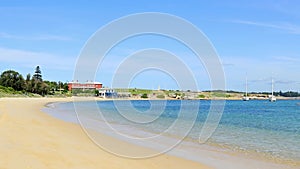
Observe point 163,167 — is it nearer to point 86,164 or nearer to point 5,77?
point 86,164

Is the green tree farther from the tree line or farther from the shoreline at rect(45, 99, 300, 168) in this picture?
the shoreline at rect(45, 99, 300, 168)

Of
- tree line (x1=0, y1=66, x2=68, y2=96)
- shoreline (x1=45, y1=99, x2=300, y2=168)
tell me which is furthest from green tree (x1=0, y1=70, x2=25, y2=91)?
shoreline (x1=45, y1=99, x2=300, y2=168)

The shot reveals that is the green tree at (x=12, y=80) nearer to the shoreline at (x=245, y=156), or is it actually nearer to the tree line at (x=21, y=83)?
the tree line at (x=21, y=83)

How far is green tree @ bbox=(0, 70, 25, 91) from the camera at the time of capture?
99088 mm

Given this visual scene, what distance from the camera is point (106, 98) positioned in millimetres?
127688

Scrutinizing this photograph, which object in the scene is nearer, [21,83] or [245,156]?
[245,156]

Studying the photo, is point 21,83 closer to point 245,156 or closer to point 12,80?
point 12,80

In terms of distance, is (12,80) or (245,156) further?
(12,80)

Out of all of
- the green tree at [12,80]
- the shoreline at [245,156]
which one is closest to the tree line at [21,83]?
the green tree at [12,80]

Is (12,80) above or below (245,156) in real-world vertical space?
above

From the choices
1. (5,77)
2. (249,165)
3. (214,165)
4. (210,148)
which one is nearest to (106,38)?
(214,165)

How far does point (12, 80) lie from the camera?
10069cm

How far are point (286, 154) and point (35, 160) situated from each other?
9342 mm

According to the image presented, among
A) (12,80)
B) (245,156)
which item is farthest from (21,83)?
(245,156)
